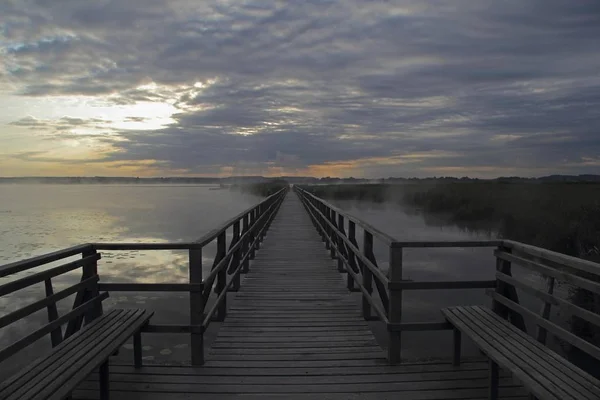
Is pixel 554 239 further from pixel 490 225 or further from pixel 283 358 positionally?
pixel 283 358

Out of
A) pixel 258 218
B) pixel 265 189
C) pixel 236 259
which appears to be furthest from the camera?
pixel 265 189

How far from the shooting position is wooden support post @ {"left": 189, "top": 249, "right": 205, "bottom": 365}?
3.93 meters

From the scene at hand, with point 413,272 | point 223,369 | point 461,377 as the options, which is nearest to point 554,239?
point 413,272

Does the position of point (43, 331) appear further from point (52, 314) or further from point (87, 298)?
point (87, 298)

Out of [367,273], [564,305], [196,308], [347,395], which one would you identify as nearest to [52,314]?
[196,308]

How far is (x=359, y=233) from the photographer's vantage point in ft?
64.7

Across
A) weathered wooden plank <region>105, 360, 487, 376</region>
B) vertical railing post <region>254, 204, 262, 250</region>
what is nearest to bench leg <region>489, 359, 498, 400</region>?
weathered wooden plank <region>105, 360, 487, 376</region>

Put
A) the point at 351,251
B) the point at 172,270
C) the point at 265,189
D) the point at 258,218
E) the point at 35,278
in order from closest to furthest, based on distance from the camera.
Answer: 1. the point at 35,278
2. the point at 351,251
3. the point at 258,218
4. the point at 172,270
5. the point at 265,189

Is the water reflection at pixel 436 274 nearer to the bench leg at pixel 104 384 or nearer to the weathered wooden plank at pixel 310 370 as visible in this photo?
the weathered wooden plank at pixel 310 370

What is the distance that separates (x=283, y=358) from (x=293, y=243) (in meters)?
7.40

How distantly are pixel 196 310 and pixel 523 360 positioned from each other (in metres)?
2.74

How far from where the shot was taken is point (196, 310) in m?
4.01

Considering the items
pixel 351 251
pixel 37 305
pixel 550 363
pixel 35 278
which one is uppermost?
→ pixel 35 278

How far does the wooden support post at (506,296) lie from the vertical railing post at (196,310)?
2837mm
